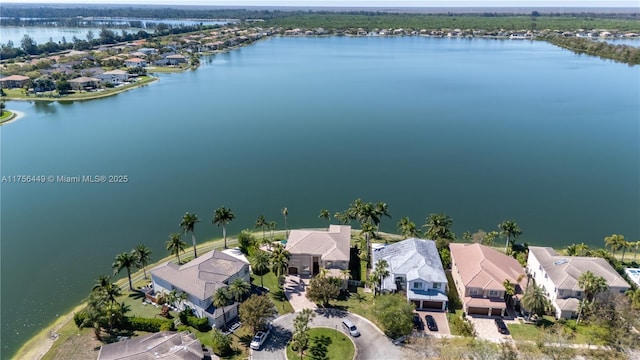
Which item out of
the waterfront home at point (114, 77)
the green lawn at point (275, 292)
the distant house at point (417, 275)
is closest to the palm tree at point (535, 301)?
the distant house at point (417, 275)

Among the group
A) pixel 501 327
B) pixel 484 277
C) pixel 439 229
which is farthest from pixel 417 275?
pixel 439 229

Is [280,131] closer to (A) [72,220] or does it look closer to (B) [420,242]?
(A) [72,220]

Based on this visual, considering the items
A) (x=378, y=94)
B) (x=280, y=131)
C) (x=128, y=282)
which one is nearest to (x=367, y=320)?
(x=128, y=282)

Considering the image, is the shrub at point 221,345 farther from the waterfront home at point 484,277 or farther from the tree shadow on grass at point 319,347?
the waterfront home at point 484,277

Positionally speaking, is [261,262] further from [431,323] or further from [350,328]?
[431,323]

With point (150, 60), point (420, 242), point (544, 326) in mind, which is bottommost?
point (544, 326)

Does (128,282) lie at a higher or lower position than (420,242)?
lower

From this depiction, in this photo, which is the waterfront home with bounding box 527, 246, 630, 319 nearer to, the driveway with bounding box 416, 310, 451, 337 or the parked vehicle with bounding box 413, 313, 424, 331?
the driveway with bounding box 416, 310, 451, 337
